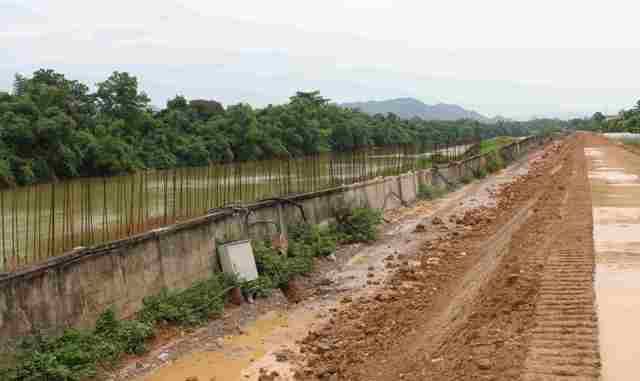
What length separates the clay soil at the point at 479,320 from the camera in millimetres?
7418

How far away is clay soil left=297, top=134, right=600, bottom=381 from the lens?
742 centimetres

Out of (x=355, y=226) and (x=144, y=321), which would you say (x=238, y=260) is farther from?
(x=355, y=226)

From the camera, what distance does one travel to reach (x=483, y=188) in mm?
37250

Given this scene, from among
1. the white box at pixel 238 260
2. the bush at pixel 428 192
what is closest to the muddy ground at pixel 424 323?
the white box at pixel 238 260

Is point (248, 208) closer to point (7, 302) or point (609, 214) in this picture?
point (7, 302)

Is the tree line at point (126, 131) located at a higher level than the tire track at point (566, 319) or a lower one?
higher

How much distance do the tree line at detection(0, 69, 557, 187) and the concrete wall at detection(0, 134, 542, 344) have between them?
2470 cm

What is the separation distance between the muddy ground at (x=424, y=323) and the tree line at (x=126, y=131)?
85.6 ft

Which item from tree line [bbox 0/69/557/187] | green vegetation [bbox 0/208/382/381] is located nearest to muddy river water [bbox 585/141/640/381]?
green vegetation [bbox 0/208/382/381]

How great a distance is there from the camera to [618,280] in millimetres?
10562

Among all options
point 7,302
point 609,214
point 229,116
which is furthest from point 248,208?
point 229,116

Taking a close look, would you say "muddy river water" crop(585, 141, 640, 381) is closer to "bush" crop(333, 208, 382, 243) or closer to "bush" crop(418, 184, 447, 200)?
"bush" crop(333, 208, 382, 243)

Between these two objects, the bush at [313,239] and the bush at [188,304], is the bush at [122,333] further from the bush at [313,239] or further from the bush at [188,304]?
the bush at [313,239]

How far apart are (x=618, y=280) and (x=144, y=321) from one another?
24.9 feet
